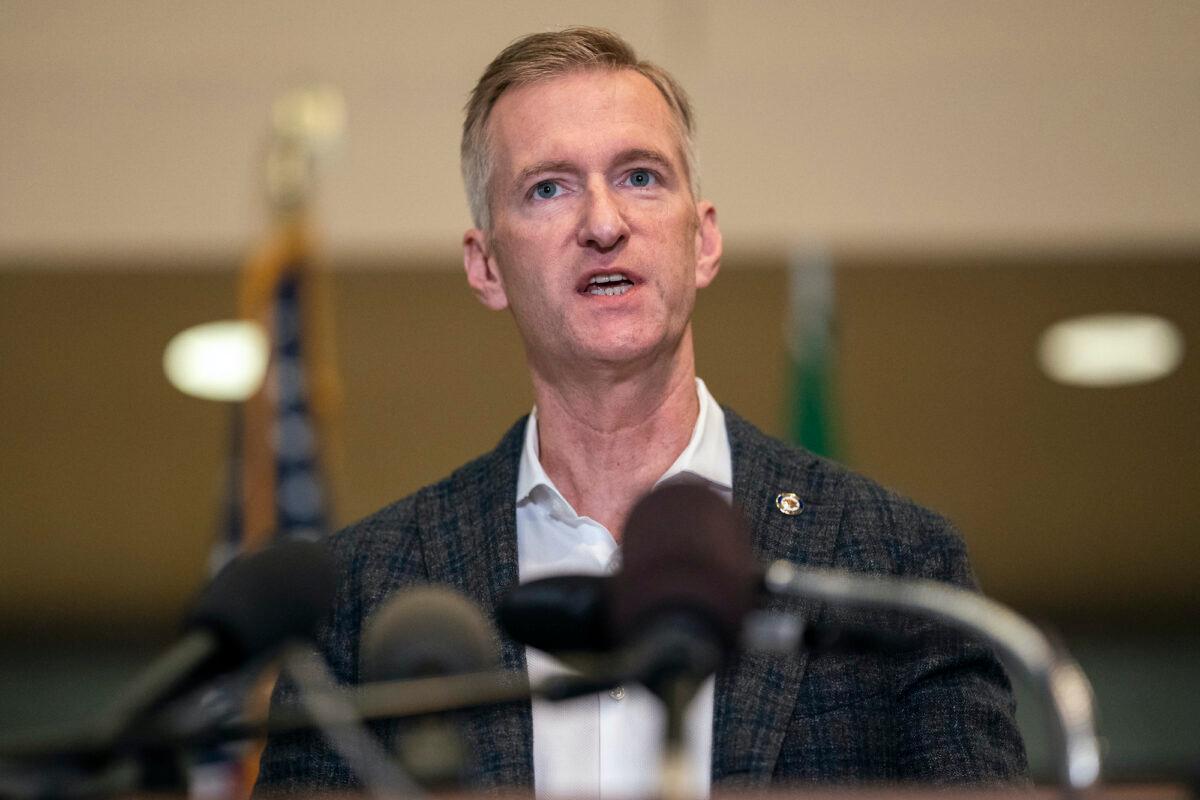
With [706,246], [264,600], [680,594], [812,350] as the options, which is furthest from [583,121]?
[812,350]

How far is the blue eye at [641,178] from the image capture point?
6.68 ft

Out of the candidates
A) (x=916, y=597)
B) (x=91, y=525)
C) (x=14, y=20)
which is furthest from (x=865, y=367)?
(x=916, y=597)

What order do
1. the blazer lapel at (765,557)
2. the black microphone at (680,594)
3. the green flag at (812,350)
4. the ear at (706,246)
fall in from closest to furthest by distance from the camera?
the black microphone at (680,594), the blazer lapel at (765,557), the ear at (706,246), the green flag at (812,350)

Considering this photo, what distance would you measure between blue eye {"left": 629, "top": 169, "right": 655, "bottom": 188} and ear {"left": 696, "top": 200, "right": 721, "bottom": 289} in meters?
0.13

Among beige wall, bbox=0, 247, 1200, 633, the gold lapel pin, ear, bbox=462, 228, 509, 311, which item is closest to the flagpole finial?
beige wall, bbox=0, 247, 1200, 633

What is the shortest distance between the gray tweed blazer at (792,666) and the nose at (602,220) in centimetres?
36

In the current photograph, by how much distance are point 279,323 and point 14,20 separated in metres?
1.93

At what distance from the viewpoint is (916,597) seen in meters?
0.96

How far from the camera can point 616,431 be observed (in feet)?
6.82

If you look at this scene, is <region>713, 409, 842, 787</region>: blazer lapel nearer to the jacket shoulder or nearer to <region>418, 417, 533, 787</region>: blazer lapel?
the jacket shoulder

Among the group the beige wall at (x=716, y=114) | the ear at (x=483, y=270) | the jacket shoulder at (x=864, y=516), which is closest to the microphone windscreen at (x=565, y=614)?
the jacket shoulder at (x=864, y=516)

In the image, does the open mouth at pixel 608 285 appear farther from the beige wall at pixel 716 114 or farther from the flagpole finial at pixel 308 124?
the flagpole finial at pixel 308 124

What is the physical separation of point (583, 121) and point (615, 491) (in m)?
0.53

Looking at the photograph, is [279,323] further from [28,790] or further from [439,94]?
[28,790]
